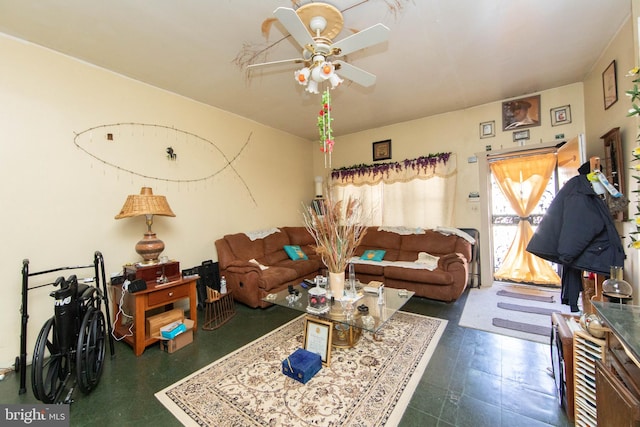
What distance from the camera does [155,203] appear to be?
95.2 inches

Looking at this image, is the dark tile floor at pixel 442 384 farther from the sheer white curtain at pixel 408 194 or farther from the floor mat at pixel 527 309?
the sheer white curtain at pixel 408 194

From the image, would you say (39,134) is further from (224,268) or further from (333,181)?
(333,181)

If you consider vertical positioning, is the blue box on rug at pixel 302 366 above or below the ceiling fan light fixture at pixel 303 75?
below

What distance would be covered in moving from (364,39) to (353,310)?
1.98m

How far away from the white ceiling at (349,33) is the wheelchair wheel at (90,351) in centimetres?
220

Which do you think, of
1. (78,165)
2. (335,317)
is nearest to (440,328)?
(335,317)

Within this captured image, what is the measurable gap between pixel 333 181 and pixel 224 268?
8.81 ft

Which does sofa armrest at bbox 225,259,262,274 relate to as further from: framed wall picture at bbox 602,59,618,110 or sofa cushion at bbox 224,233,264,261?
framed wall picture at bbox 602,59,618,110

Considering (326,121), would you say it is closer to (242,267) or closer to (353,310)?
(353,310)

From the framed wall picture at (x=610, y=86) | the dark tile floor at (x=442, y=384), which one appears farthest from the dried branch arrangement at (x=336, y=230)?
the framed wall picture at (x=610, y=86)

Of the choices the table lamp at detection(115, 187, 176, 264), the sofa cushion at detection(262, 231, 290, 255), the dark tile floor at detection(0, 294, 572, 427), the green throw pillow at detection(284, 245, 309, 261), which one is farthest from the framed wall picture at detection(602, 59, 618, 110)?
the table lamp at detection(115, 187, 176, 264)

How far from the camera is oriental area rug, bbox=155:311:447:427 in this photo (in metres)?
1.50

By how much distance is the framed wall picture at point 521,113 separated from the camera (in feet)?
11.1
